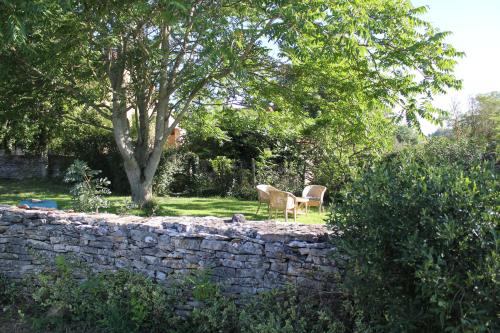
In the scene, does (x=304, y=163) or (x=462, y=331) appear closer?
(x=462, y=331)

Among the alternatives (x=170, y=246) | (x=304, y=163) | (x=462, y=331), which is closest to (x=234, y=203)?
(x=304, y=163)

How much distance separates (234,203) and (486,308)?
13287 millimetres

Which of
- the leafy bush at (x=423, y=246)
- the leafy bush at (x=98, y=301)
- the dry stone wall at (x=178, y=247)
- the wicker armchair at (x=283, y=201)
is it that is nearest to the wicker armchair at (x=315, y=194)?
the wicker armchair at (x=283, y=201)

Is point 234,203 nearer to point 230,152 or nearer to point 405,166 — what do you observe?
point 230,152

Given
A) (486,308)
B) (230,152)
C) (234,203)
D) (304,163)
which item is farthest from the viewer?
(230,152)

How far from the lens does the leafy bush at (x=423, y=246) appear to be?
3076mm

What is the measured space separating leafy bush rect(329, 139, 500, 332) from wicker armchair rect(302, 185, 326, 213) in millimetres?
9415

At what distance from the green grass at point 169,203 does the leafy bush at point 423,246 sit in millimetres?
6360

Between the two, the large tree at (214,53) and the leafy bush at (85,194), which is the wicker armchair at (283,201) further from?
the leafy bush at (85,194)

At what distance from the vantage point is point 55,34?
10.3m

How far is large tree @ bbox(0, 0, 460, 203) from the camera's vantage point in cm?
867

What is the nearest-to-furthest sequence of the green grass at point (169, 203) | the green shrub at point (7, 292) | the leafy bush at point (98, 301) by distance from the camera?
the leafy bush at point (98, 301), the green shrub at point (7, 292), the green grass at point (169, 203)

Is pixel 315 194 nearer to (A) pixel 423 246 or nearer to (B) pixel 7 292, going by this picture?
(B) pixel 7 292

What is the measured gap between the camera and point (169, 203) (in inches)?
607
